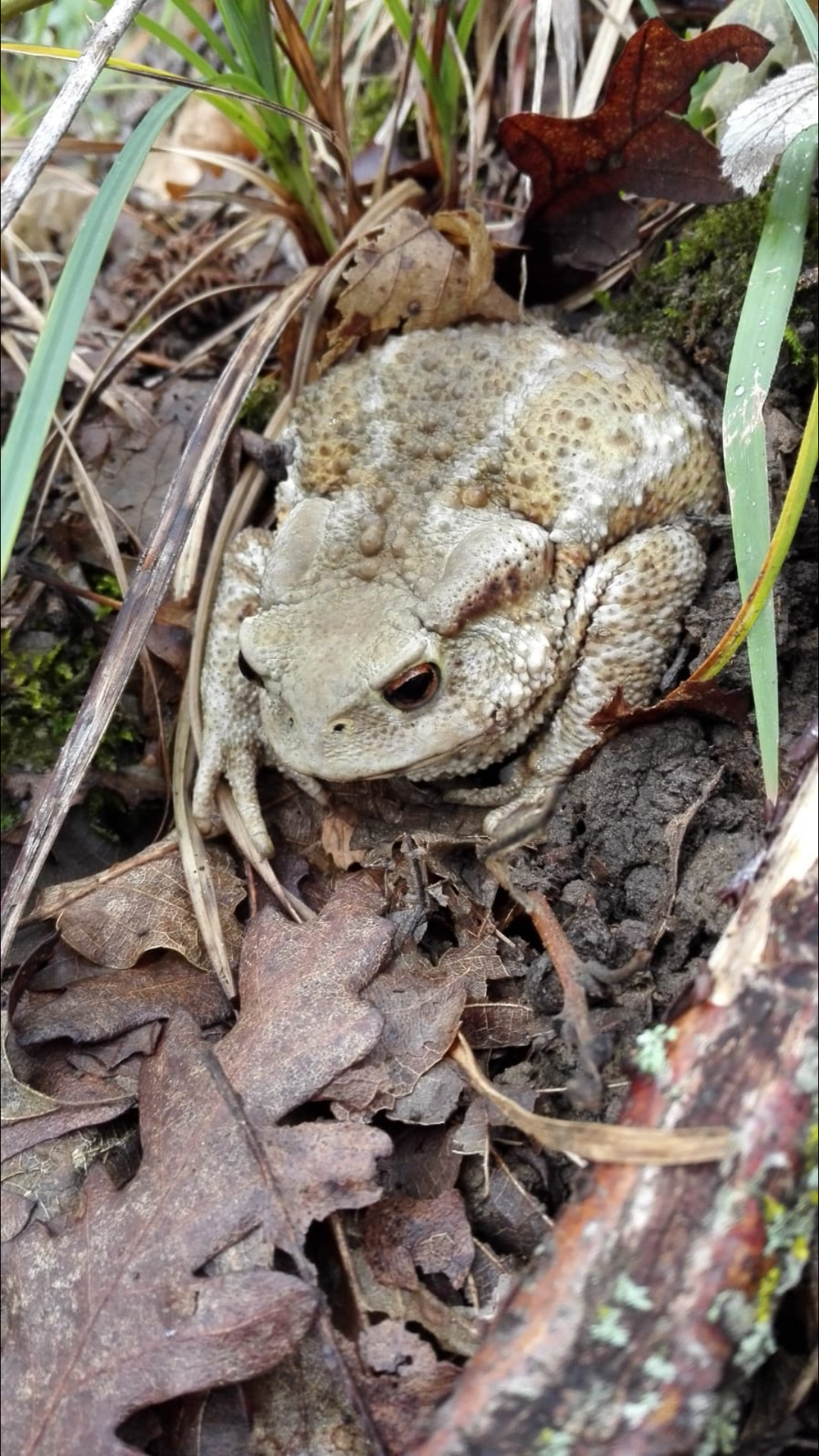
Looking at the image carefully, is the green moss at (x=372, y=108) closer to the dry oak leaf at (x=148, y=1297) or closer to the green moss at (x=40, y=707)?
the green moss at (x=40, y=707)

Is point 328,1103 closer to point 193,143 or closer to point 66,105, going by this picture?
point 66,105

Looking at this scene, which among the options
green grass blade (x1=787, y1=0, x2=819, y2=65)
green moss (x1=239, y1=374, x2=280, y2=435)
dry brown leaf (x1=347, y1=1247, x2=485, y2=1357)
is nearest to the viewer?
dry brown leaf (x1=347, y1=1247, x2=485, y2=1357)

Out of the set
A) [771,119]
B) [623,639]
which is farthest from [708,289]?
[623,639]

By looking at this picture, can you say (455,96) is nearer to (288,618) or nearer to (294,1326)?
(288,618)

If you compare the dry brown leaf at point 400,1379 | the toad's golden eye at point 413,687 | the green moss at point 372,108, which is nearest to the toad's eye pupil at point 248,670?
the toad's golden eye at point 413,687

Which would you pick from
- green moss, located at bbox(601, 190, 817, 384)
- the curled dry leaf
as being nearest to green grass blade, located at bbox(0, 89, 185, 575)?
the curled dry leaf

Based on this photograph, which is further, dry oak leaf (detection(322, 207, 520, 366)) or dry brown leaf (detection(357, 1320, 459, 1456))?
dry oak leaf (detection(322, 207, 520, 366))

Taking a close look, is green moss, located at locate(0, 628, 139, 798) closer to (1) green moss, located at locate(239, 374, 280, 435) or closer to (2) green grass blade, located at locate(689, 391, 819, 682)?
(1) green moss, located at locate(239, 374, 280, 435)

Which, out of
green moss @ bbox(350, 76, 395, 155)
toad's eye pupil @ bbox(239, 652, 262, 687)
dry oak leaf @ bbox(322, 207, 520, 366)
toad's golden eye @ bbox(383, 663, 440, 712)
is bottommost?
toad's golden eye @ bbox(383, 663, 440, 712)
